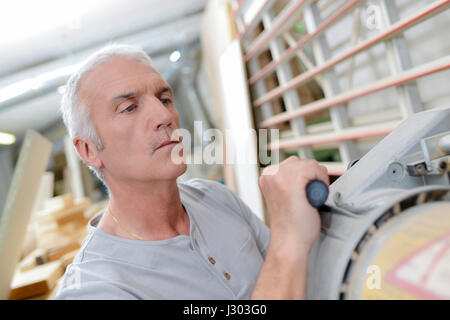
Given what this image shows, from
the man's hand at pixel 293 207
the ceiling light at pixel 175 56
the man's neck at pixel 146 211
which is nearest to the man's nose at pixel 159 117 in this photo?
the man's neck at pixel 146 211

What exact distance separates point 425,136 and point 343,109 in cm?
107

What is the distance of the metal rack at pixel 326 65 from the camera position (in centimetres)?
109

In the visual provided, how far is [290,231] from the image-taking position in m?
0.45

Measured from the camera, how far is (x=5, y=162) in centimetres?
334

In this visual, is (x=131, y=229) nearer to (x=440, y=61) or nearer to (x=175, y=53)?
(x=440, y=61)

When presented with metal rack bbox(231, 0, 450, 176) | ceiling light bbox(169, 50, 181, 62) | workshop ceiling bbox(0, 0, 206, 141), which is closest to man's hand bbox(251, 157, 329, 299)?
metal rack bbox(231, 0, 450, 176)

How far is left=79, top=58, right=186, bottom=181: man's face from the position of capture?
80cm

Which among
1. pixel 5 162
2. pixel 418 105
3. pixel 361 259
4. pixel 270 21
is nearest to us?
pixel 361 259

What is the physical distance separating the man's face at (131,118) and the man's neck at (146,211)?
0.06 meters

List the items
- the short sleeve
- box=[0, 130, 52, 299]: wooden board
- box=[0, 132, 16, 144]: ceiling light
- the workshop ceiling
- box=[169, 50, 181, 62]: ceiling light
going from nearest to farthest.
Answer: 1. the short sleeve
2. box=[0, 130, 52, 299]: wooden board
3. the workshop ceiling
4. box=[0, 132, 16, 144]: ceiling light
5. box=[169, 50, 181, 62]: ceiling light

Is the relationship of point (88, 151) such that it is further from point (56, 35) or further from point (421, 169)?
point (56, 35)

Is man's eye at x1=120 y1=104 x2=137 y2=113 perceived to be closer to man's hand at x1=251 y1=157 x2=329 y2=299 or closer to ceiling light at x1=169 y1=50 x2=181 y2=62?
man's hand at x1=251 y1=157 x2=329 y2=299

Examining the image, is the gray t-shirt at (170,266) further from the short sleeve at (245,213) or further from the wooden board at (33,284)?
the wooden board at (33,284)
